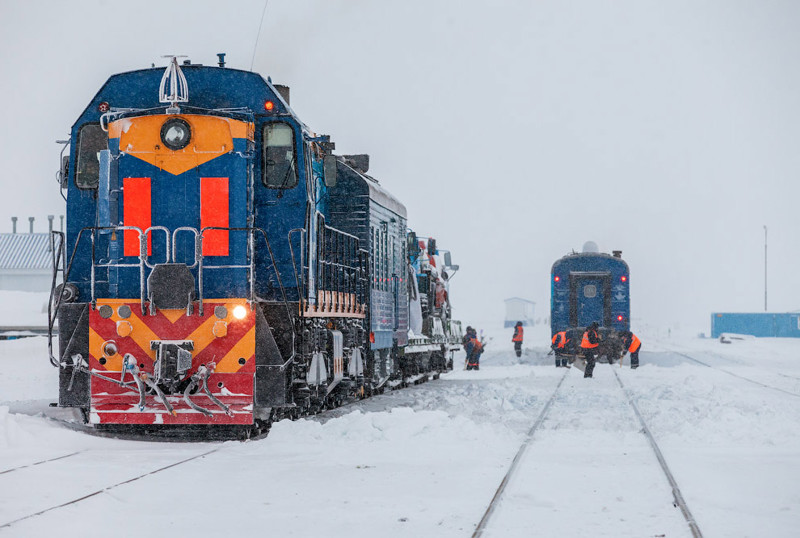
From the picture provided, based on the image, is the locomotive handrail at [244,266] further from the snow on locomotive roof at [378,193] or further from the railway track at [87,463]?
the snow on locomotive roof at [378,193]

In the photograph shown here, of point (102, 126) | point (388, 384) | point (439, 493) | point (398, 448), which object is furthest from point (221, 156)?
point (388, 384)

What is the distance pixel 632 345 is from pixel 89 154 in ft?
57.4

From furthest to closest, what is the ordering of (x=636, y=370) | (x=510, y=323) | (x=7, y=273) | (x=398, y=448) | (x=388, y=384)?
(x=510, y=323) → (x=7, y=273) → (x=636, y=370) → (x=388, y=384) → (x=398, y=448)

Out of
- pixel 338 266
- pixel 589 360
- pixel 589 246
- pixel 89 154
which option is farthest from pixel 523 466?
pixel 589 246

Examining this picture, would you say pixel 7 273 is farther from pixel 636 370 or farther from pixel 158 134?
pixel 158 134

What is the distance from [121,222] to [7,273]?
2533 inches

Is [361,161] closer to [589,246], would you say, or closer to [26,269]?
[589,246]

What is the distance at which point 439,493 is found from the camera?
7.16 meters

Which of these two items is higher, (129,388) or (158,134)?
(158,134)

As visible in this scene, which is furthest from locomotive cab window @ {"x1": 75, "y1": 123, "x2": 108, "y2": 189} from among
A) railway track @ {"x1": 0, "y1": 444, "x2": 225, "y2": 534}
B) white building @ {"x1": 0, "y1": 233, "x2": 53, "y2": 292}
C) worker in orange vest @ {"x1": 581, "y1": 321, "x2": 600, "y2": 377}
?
white building @ {"x1": 0, "y1": 233, "x2": 53, "y2": 292}

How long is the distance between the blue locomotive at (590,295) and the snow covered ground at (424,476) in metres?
13.4

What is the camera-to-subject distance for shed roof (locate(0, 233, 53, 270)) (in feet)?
227

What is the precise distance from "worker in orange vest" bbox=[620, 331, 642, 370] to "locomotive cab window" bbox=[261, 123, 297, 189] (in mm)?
16141

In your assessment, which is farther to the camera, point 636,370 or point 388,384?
point 636,370
